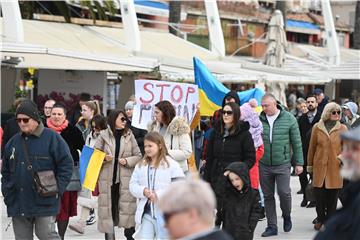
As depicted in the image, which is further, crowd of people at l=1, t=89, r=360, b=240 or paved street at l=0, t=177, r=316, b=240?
paved street at l=0, t=177, r=316, b=240

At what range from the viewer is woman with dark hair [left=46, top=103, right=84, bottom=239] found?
9805 millimetres

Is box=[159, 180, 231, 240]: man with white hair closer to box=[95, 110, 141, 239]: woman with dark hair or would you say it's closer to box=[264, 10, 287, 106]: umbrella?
box=[95, 110, 141, 239]: woman with dark hair

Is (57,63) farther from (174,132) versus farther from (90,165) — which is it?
(174,132)

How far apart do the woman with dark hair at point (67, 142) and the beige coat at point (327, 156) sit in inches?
118

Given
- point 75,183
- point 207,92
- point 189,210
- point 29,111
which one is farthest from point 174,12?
point 189,210

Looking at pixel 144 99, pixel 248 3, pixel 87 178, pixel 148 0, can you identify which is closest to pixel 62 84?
pixel 144 99

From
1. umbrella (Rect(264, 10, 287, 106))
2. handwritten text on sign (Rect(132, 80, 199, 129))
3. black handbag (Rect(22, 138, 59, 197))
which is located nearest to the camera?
black handbag (Rect(22, 138, 59, 197))

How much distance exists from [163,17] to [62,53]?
71.1 feet

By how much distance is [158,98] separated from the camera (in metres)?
11.7

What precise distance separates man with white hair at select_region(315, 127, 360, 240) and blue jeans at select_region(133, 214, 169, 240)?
422 centimetres

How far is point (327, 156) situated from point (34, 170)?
14.6 feet

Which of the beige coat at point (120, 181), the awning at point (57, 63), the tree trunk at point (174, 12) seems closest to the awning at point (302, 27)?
the tree trunk at point (174, 12)

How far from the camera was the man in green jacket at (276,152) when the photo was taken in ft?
36.1

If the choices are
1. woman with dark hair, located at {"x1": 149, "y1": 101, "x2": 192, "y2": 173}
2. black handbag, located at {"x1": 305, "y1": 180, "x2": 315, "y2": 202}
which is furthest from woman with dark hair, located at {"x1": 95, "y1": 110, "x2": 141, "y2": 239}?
black handbag, located at {"x1": 305, "y1": 180, "x2": 315, "y2": 202}
